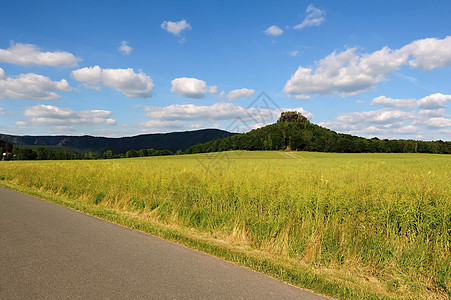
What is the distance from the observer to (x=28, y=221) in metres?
8.05

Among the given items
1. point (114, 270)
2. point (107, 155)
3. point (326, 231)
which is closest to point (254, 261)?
point (326, 231)

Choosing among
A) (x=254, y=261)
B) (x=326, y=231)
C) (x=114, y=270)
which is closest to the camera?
(x=114, y=270)

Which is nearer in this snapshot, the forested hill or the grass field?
the grass field

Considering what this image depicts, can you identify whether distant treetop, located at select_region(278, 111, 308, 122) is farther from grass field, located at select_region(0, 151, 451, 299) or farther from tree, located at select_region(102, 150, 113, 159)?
grass field, located at select_region(0, 151, 451, 299)

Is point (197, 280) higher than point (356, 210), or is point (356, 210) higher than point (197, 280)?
point (356, 210)

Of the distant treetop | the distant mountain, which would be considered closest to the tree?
the distant treetop

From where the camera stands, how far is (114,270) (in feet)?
15.0

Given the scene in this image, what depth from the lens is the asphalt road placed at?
385cm

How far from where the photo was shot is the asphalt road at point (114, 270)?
385cm

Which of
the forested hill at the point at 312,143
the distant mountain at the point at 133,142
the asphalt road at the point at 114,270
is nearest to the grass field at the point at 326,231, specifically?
the asphalt road at the point at 114,270

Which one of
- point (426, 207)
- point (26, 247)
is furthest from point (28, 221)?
point (426, 207)

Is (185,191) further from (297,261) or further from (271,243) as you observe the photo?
(297,261)

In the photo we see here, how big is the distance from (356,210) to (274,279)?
289 centimetres

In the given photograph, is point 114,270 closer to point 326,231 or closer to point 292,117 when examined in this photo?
point 326,231
